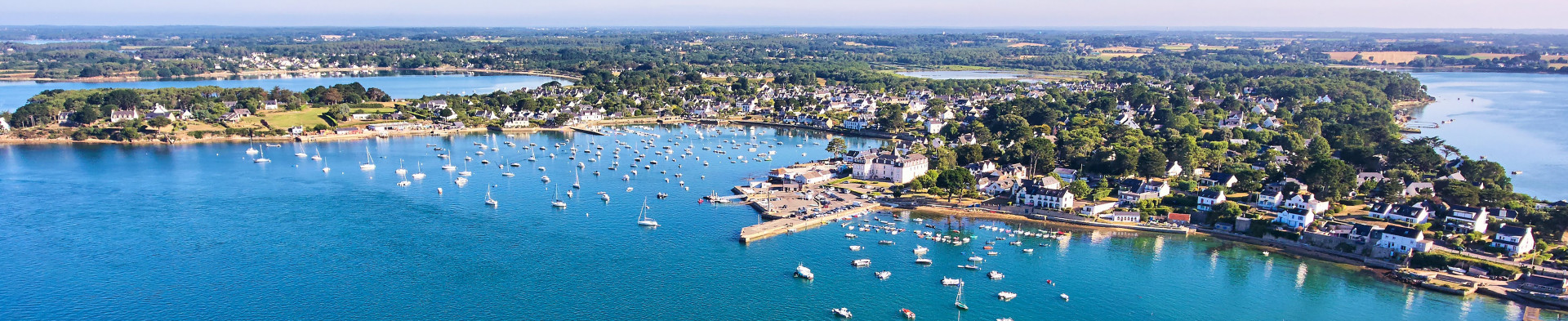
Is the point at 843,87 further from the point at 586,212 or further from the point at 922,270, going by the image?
the point at 922,270

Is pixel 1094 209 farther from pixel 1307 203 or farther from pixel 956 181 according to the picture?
pixel 1307 203

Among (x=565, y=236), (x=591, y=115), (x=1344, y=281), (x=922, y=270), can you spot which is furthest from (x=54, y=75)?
(x=1344, y=281)

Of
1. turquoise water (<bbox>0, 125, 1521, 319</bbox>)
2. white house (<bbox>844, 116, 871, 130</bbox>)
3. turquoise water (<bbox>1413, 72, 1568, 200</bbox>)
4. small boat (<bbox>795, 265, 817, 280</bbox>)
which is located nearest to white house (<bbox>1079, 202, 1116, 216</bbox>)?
turquoise water (<bbox>0, 125, 1521, 319</bbox>)

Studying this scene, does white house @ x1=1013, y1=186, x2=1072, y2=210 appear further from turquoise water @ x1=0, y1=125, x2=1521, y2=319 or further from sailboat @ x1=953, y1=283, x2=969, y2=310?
sailboat @ x1=953, y1=283, x2=969, y2=310

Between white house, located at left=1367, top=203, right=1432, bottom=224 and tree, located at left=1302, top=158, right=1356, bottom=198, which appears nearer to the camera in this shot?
white house, located at left=1367, top=203, right=1432, bottom=224

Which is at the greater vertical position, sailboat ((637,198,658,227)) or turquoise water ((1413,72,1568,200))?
turquoise water ((1413,72,1568,200))

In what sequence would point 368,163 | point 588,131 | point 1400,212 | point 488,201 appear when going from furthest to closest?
point 588,131 → point 368,163 → point 488,201 → point 1400,212

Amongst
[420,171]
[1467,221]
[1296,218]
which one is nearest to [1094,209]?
[1296,218]
